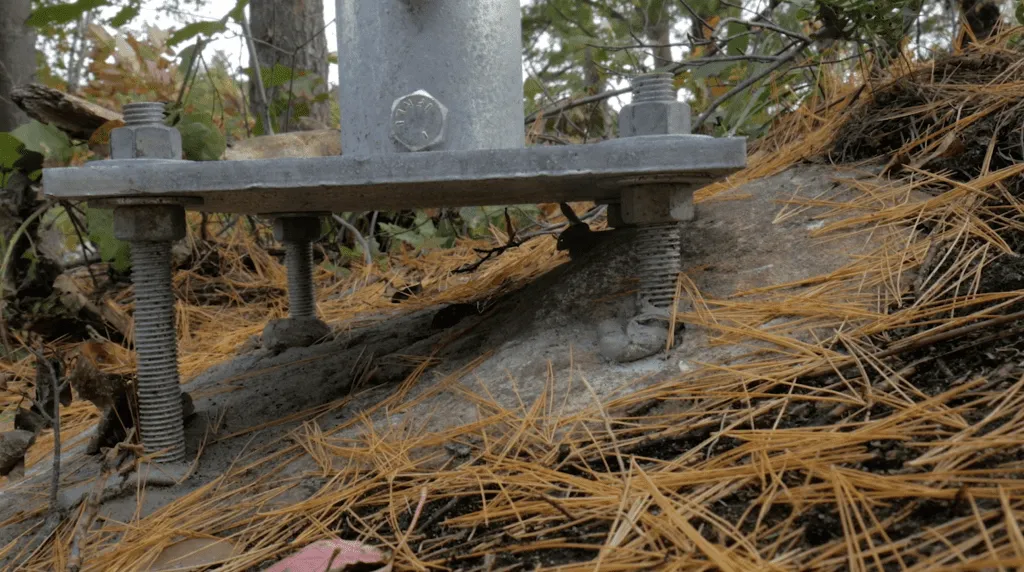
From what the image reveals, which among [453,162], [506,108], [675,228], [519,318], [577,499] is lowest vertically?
[577,499]

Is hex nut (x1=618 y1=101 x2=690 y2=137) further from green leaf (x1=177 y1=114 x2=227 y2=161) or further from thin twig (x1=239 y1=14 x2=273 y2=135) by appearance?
Result: thin twig (x1=239 y1=14 x2=273 y2=135)

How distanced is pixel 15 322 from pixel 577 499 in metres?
3.49

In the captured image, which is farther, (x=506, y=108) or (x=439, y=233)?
(x=439, y=233)

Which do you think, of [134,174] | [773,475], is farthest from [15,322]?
[773,475]

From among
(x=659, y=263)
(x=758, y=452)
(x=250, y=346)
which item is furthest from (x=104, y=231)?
(x=758, y=452)

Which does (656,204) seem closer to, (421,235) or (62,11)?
(62,11)

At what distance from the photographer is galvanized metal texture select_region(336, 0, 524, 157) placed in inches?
97.0

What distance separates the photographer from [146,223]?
2236 mm

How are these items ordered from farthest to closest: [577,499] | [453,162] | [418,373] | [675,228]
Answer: [418,373] < [675,228] < [453,162] < [577,499]

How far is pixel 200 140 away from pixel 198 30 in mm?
456

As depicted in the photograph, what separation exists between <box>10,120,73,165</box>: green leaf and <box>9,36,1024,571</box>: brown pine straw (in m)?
1.54

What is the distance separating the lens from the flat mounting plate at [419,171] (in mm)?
2025

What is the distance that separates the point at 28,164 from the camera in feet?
13.2

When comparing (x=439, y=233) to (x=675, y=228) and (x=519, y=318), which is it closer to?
(x=519, y=318)
